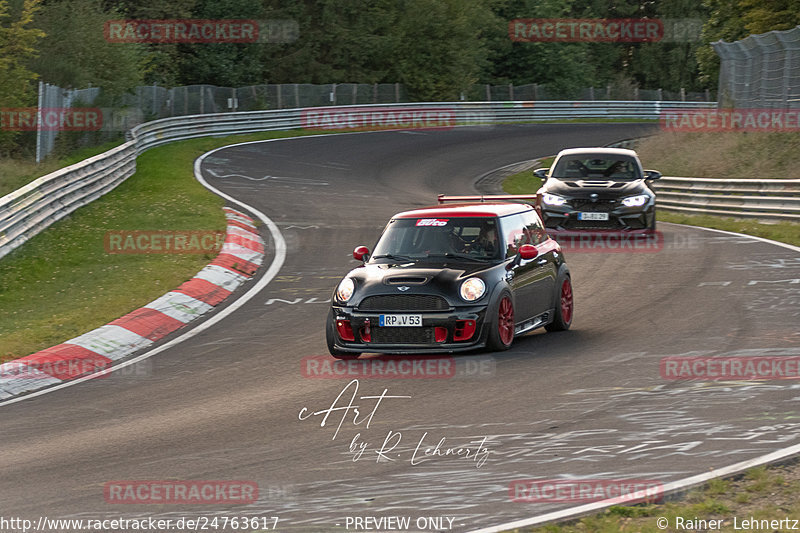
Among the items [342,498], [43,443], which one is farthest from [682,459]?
[43,443]

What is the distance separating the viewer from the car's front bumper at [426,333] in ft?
35.1

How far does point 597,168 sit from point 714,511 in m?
15.4

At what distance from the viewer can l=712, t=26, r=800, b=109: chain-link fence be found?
1115 inches

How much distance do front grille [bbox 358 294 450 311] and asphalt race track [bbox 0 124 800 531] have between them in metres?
0.53

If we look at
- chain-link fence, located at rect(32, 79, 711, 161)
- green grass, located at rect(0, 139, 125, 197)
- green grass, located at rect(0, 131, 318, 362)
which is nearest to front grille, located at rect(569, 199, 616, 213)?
green grass, located at rect(0, 131, 318, 362)

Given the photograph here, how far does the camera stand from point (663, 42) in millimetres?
94625

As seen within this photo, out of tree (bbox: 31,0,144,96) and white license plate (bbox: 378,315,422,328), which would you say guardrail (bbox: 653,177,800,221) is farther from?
tree (bbox: 31,0,144,96)

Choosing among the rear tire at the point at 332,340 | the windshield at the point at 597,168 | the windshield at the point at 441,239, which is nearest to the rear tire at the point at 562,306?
the windshield at the point at 441,239

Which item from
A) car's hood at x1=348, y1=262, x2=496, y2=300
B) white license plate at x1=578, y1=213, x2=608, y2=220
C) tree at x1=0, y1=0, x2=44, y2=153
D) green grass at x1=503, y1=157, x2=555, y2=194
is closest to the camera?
car's hood at x1=348, y1=262, x2=496, y2=300

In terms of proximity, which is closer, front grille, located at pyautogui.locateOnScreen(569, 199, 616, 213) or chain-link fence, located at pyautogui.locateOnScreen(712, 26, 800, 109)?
front grille, located at pyautogui.locateOnScreen(569, 199, 616, 213)

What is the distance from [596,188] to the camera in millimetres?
20031

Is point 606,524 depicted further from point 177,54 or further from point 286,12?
point 286,12

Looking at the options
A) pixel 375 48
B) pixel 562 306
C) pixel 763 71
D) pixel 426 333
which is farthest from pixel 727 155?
pixel 375 48

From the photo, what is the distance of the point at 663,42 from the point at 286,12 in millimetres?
39705
